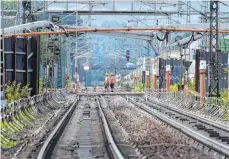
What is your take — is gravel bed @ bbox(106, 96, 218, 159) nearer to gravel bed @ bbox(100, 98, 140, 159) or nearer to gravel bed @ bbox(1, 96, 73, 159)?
gravel bed @ bbox(100, 98, 140, 159)

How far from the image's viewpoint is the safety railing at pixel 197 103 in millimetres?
25331

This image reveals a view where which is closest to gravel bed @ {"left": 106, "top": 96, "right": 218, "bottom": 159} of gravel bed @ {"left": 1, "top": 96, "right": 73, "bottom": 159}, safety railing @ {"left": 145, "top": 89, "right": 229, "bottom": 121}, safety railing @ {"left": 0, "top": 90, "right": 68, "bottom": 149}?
gravel bed @ {"left": 1, "top": 96, "right": 73, "bottom": 159}

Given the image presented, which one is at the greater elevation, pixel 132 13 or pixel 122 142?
pixel 132 13

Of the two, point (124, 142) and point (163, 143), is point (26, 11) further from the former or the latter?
point (163, 143)

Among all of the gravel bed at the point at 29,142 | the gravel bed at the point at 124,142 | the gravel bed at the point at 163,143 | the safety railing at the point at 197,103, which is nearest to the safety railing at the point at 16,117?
the gravel bed at the point at 29,142

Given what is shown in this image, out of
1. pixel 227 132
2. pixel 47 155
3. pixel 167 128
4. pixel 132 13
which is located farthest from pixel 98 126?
pixel 132 13

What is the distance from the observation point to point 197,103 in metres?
31.4

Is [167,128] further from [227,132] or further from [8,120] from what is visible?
[8,120]

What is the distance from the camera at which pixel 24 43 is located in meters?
30.8

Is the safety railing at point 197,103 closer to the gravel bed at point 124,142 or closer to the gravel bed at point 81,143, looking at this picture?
the gravel bed at point 124,142

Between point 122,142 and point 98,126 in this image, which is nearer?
point 122,142

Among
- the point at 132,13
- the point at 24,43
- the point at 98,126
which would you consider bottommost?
the point at 98,126

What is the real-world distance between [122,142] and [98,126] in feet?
20.7

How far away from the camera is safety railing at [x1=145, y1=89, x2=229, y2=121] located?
997 inches
